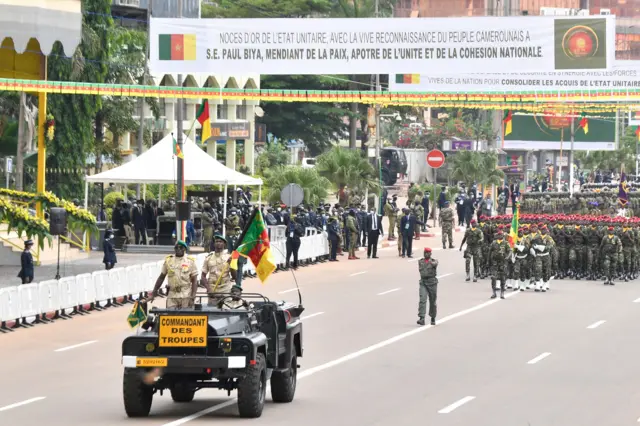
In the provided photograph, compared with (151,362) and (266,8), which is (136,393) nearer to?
(151,362)

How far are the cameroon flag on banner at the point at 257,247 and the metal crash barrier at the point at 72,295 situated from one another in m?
8.58

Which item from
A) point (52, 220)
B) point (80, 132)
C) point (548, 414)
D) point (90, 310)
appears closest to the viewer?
point (548, 414)

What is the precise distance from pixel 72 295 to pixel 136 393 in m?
14.0

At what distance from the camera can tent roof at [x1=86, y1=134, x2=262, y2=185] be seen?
45000 millimetres

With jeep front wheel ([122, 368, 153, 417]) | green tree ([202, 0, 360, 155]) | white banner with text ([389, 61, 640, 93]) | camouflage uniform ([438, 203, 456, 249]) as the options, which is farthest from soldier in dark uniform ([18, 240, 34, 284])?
green tree ([202, 0, 360, 155])

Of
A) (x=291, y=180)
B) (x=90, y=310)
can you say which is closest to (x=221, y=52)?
(x=90, y=310)

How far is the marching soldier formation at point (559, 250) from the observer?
117 feet

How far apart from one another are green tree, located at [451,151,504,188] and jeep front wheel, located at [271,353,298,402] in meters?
53.7

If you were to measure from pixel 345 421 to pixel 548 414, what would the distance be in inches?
104

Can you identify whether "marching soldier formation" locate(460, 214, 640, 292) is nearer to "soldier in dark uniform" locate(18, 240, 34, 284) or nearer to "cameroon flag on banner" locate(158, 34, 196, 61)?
"cameroon flag on banner" locate(158, 34, 196, 61)

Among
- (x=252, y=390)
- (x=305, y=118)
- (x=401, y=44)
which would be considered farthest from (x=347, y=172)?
(x=252, y=390)

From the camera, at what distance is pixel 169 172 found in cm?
4516

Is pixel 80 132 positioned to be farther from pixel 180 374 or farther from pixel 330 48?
pixel 180 374

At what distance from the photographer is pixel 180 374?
16531 millimetres
